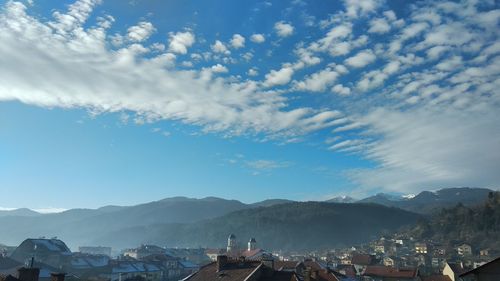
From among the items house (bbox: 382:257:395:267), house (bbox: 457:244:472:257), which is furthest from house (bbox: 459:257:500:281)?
house (bbox: 457:244:472:257)

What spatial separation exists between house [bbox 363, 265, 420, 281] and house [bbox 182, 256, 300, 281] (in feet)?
152

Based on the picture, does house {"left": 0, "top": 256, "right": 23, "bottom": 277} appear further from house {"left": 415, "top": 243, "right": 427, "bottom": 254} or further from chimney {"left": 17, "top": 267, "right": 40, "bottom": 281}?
house {"left": 415, "top": 243, "right": 427, "bottom": 254}

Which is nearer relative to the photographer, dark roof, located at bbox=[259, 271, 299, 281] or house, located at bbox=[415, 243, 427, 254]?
dark roof, located at bbox=[259, 271, 299, 281]

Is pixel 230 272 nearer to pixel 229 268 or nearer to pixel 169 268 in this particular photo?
pixel 229 268

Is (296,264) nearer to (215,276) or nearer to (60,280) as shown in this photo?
(215,276)

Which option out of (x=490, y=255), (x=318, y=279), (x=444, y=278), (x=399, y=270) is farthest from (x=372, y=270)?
(x=490, y=255)

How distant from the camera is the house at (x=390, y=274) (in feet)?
268

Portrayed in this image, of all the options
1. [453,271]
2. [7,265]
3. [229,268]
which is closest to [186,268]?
[7,265]

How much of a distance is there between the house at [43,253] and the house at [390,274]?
73.6 metres

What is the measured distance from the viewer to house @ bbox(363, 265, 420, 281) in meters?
81.7

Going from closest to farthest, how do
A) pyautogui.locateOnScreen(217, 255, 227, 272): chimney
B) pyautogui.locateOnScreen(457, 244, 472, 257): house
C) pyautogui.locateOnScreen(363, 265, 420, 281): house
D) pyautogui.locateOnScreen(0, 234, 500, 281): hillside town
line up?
1. pyautogui.locateOnScreen(0, 234, 500, 281): hillside town
2. pyautogui.locateOnScreen(217, 255, 227, 272): chimney
3. pyautogui.locateOnScreen(363, 265, 420, 281): house
4. pyautogui.locateOnScreen(457, 244, 472, 257): house

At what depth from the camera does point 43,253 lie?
118 m

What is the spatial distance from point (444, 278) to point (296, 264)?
2999 centimetres

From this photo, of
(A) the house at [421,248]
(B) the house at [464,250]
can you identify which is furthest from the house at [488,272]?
(A) the house at [421,248]
